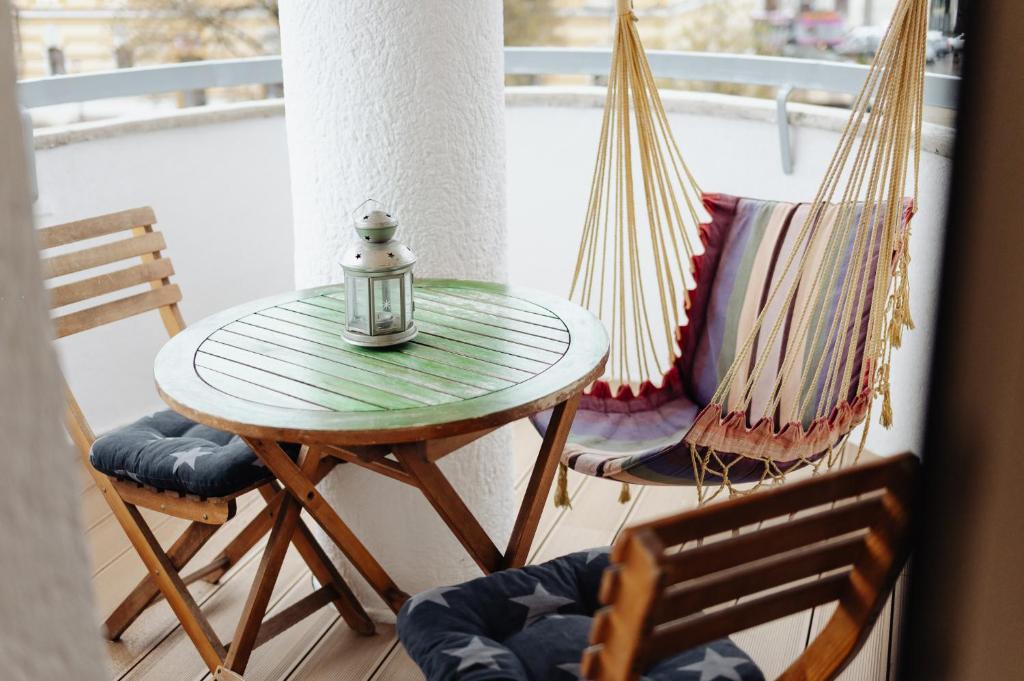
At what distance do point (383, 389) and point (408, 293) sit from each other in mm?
249

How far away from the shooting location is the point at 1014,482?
39cm

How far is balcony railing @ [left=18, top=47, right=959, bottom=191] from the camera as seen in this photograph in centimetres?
307

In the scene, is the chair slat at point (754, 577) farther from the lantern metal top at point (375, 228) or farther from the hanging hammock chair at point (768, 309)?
the lantern metal top at point (375, 228)

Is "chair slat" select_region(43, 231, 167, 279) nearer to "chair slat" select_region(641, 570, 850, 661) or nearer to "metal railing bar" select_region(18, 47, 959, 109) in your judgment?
"metal railing bar" select_region(18, 47, 959, 109)

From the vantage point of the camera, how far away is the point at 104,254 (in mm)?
2334

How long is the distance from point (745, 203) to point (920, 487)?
2.19 meters

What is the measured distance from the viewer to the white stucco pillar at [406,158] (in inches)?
82.7

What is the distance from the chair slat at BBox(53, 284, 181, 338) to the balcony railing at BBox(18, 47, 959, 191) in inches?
31.4

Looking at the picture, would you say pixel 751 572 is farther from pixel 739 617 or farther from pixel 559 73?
pixel 559 73

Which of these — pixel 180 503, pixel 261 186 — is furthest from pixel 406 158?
pixel 261 186

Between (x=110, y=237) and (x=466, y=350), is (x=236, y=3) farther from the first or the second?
(x=466, y=350)

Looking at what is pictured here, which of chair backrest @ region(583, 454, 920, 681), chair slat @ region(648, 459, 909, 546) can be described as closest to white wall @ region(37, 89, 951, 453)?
chair backrest @ region(583, 454, 920, 681)

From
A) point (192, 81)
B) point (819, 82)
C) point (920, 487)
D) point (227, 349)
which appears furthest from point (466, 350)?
point (192, 81)

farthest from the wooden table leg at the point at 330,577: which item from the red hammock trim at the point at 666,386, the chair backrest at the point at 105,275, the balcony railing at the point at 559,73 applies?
the balcony railing at the point at 559,73
